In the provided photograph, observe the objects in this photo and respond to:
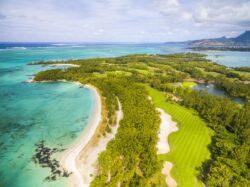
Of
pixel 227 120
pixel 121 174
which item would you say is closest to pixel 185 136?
pixel 227 120

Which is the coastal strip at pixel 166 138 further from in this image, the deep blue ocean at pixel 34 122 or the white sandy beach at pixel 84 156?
the deep blue ocean at pixel 34 122

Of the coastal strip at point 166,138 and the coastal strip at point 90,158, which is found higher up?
the coastal strip at point 90,158

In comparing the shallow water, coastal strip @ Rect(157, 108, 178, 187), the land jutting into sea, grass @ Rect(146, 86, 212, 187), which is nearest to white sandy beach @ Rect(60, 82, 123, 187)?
the land jutting into sea

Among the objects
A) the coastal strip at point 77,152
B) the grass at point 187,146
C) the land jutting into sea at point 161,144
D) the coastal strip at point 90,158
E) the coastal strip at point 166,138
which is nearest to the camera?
the land jutting into sea at point 161,144

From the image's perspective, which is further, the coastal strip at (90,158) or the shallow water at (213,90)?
the shallow water at (213,90)

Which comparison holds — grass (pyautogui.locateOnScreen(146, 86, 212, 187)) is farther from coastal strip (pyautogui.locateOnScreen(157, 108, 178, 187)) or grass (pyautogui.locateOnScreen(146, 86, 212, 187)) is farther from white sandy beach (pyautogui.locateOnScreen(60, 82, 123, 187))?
white sandy beach (pyautogui.locateOnScreen(60, 82, 123, 187))

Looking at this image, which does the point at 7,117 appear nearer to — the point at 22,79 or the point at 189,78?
the point at 22,79

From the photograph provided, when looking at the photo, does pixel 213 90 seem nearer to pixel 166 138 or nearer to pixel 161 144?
pixel 166 138

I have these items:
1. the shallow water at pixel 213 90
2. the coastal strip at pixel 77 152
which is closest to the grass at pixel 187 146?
the coastal strip at pixel 77 152
